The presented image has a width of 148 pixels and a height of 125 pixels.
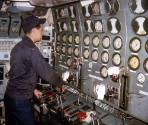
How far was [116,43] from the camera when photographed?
3.69 m

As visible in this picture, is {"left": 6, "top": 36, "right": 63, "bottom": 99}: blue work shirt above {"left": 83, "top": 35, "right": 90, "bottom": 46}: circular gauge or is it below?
below

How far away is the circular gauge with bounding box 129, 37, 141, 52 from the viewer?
3.28 m

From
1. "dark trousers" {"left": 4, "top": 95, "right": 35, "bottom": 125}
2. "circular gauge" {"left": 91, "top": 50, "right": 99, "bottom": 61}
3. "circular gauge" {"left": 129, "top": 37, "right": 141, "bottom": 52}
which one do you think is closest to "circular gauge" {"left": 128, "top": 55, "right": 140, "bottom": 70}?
"circular gauge" {"left": 129, "top": 37, "right": 141, "bottom": 52}

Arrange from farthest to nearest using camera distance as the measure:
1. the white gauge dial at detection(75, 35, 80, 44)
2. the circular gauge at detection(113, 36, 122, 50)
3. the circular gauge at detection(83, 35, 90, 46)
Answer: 1. the white gauge dial at detection(75, 35, 80, 44)
2. the circular gauge at detection(83, 35, 90, 46)
3. the circular gauge at detection(113, 36, 122, 50)

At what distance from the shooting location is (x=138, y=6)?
3188 mm

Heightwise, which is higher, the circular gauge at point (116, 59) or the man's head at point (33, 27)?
the man's head at point (33, 27)

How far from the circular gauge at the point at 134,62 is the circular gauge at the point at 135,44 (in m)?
0.08

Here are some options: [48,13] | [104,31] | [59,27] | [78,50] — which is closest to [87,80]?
[78,50]

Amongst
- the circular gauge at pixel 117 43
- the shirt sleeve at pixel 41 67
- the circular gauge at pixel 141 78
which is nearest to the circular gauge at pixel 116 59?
the circular gauge at pixel 117 43

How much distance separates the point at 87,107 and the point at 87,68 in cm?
60

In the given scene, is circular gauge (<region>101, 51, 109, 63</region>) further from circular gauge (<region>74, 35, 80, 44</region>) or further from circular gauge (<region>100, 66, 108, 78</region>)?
circular gauge (<region>74, 35, 80, 44</region>)

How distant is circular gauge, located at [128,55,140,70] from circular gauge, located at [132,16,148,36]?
28 centimetres

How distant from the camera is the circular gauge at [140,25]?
3169mm

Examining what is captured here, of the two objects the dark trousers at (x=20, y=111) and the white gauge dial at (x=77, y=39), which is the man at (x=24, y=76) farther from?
the white gauge dial at (x=77, y=39)
